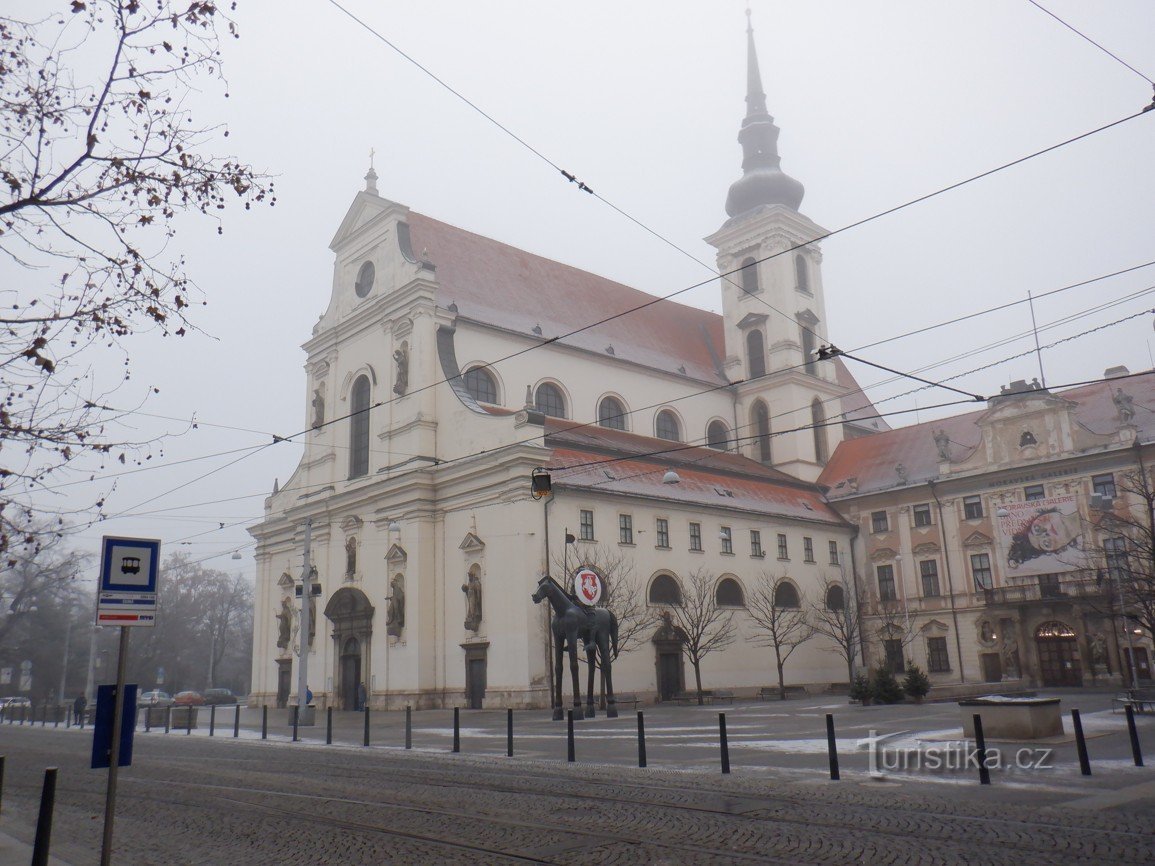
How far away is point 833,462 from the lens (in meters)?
53.8

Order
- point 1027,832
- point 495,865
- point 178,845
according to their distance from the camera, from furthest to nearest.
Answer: point 178,845, point 1027,832, point 495,865

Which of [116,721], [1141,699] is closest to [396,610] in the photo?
[1141,699]

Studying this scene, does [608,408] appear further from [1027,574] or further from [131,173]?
[131,173]

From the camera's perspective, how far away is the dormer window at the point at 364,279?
4471 centimetres

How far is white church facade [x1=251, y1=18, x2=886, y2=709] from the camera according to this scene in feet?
117

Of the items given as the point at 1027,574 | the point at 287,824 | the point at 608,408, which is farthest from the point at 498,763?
the point at 1027,574

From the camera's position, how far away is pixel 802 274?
55688 mm

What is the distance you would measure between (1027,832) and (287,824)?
719 cm

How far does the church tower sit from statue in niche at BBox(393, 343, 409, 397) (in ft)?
65.4

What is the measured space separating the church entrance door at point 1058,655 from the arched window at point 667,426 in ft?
62.3

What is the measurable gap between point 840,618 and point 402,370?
24078 mm

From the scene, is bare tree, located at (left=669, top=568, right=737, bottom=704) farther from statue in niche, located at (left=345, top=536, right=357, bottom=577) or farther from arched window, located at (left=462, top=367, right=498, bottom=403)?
statue in niche, located at (left=345, top=536, right=357, bottom=577)

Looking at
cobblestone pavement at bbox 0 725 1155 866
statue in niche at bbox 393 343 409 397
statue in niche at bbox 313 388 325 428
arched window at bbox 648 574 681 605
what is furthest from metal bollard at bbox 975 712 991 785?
statue in niche at bbox 313 388 325 428

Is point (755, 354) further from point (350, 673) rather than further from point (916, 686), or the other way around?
point (916, 686)
